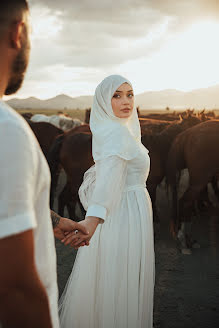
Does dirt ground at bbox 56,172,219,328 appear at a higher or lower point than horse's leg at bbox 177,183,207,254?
lower

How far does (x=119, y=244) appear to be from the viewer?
6.82 ft

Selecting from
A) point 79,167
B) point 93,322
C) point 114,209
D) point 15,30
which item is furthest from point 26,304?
point 79,167

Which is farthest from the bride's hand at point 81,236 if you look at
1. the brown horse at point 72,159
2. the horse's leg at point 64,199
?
the horse's leg at point 64,199

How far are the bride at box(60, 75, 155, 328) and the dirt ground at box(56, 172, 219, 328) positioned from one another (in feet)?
3.66

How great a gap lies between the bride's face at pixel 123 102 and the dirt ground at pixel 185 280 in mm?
2098

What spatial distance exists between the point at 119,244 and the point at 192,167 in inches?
118

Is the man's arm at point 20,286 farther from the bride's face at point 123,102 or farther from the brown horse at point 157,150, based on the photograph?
the brown horse at point 157,150

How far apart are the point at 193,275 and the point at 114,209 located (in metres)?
2.47

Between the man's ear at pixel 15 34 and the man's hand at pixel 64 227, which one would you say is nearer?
the man's ear at pixel 15 34

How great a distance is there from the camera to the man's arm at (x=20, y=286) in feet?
2.22

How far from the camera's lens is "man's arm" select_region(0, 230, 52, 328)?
2.22 feet

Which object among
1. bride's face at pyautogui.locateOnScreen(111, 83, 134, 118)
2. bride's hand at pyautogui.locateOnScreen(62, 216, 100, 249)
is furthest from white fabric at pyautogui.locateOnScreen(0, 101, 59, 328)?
bride's face at pyautogui.locateOnScreen(111, 83, 134, 118)

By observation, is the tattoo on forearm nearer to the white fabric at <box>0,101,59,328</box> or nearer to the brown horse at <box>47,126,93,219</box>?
the white fabric at <box>0,101,59,328</box>

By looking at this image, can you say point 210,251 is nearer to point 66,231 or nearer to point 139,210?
point 139,210
